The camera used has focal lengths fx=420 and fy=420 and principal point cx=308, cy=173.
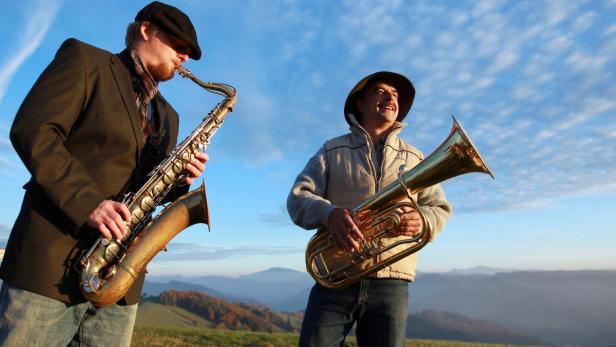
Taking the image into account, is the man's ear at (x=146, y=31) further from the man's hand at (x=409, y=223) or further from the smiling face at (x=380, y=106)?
the man's hand at (x=409, y=223)

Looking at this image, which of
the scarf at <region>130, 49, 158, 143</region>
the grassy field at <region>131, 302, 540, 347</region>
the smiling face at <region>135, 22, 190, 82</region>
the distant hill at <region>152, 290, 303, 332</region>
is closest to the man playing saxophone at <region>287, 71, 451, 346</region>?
the scarf at <region>130, 49, 158, 143</region>

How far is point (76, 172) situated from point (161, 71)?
1.09m

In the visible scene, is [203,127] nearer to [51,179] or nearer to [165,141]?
[165,141]

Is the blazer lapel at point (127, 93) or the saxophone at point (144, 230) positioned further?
the blazer lapel at point (127, 93)

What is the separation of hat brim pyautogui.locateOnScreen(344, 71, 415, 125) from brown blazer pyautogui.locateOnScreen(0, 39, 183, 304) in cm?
224

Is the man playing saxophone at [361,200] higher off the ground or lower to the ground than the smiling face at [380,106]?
lower

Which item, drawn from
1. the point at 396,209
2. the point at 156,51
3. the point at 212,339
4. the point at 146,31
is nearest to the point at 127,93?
the point at 156,51

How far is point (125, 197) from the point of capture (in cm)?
298

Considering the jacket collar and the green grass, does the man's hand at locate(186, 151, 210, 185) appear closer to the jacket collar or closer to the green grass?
the jacket collar

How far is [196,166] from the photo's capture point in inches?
139

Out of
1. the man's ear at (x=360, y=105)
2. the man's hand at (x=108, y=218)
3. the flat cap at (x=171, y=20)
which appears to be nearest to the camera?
the man's hand at (x=108, y=218)

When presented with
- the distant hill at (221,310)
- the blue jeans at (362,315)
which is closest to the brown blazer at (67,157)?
the blue jeans at (362,315)

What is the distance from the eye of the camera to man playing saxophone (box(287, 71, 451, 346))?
3498 mm

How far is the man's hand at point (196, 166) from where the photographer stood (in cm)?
353
